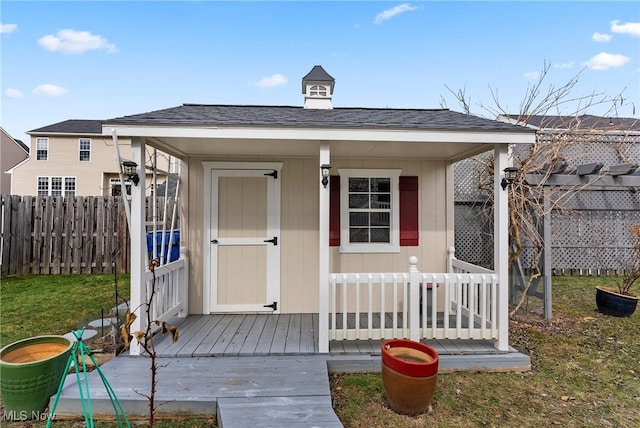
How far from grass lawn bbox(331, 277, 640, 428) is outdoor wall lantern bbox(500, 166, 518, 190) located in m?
1.93

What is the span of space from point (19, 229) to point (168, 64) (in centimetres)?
539

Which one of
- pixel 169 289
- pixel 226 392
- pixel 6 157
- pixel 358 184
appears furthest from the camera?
pixel 6 157

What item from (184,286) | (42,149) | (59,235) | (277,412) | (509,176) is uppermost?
(42,149)

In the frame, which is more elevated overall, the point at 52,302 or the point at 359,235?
the point at 359,235

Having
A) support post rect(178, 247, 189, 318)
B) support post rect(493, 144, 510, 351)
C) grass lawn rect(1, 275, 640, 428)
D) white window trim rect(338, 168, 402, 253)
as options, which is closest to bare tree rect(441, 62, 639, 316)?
grass lawn rect(1, 275, 640, 428)

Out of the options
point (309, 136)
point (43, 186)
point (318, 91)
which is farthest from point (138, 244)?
point (43, 186)

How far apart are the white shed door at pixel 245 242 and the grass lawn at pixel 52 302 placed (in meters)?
1.97

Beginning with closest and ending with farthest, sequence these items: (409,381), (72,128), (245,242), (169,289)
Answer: (409,381) → (169,289) → (245,242) → (72,128)

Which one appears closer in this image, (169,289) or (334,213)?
(169,289)

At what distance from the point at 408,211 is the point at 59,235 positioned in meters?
7.52

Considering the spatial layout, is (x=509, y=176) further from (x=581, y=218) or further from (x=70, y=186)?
(x=70, y=186)

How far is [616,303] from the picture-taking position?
4.62 m

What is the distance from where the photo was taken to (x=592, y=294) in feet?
Answer: 18.8

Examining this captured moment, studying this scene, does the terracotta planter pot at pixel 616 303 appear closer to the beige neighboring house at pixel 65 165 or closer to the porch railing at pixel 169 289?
the porch railing at pixel 169 289
